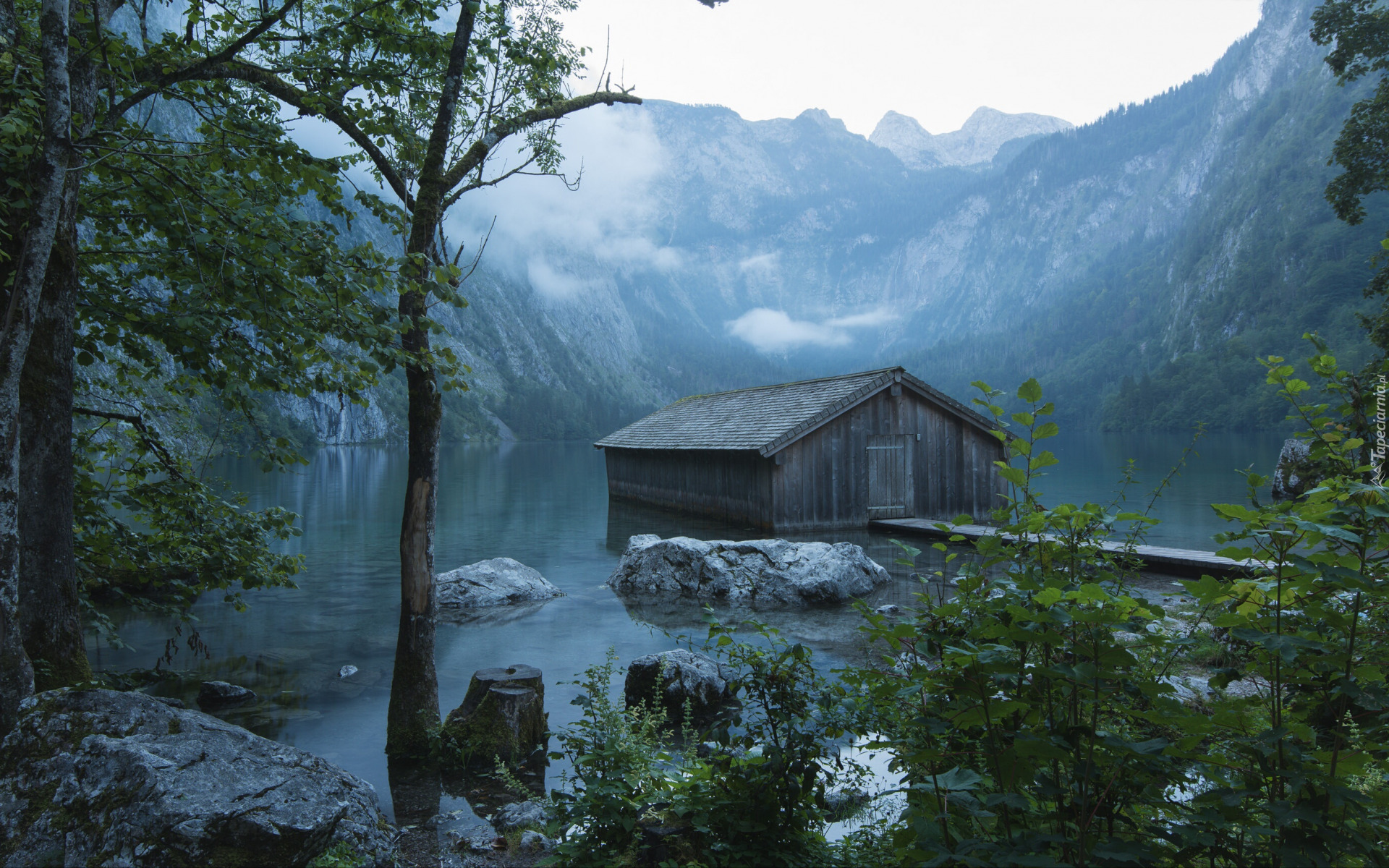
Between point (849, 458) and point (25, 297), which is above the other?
point (25, 297)

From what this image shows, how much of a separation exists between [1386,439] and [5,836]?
6.60 meters

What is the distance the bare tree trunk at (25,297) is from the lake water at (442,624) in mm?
3362

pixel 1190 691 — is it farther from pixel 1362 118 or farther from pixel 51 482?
pixel 1362 118

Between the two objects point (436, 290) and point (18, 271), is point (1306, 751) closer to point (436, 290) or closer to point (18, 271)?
point (436, 290)

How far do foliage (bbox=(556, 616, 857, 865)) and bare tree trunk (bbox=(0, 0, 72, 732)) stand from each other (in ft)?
10.9

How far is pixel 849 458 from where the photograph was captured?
22.6 metres

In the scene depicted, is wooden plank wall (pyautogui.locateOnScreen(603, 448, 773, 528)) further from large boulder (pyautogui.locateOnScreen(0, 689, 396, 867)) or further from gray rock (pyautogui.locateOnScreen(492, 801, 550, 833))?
large boulder (pyautogui.locateOnScreen(0, 689, 396, 867))

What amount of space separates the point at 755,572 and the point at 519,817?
9.47 metres

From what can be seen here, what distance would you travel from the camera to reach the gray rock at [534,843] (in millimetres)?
5160

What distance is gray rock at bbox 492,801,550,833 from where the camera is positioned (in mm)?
5664

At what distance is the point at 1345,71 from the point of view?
76.7 feet

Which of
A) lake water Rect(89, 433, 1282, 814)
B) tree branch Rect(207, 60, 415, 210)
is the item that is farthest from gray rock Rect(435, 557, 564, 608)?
tree branch Rect(207, 60, 415, 210)

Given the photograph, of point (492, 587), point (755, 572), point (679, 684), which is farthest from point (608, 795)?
point (492, 587)

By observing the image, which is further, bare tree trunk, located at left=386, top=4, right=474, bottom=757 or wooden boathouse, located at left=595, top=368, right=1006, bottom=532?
wooden boathouse, located at left=595, top=368, right=1006, bottom=532
